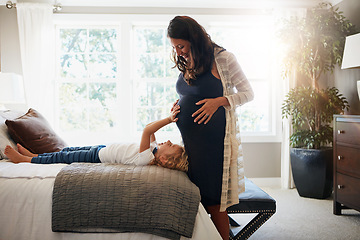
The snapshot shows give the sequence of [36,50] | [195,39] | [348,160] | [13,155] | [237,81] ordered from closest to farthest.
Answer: [195,39] < [237,81] < [13,155] < [348,160] < [36,50]

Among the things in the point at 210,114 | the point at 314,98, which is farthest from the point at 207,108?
the point at 314,98

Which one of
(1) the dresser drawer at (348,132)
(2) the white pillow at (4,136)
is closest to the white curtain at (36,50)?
(2) the white pillow at (4,136)

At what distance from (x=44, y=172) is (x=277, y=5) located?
342 centimetres

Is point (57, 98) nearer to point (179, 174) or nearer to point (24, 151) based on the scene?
point (24, 151)

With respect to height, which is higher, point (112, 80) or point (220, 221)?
point (112, 80)

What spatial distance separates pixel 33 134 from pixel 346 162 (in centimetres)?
258

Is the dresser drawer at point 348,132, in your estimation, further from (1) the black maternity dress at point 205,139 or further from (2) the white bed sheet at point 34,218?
(2) the white bed sheet at point 34,218

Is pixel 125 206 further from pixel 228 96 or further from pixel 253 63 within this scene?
pixel 253 63

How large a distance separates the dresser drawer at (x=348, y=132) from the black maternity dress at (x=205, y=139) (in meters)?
1.59

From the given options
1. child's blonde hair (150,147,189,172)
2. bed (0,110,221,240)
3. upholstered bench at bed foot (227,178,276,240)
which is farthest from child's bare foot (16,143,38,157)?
upholstered bench at bed foot (227,178,276,240)

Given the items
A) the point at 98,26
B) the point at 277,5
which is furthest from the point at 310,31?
the point at 98,26

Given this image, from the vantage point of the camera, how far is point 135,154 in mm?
2029

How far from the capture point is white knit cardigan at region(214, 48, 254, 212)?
1.66 metres

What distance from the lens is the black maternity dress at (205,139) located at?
5.43 ft
